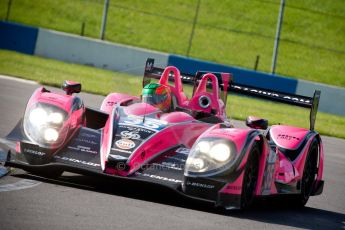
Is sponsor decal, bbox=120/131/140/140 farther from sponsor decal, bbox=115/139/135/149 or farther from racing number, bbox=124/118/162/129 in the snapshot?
racing number, bbox=124/118/162/129

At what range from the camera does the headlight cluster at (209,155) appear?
912 centimetres

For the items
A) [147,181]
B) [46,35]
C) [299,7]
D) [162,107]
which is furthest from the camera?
[299,7]

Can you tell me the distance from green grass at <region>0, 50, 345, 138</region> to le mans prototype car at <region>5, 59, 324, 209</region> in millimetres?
8775

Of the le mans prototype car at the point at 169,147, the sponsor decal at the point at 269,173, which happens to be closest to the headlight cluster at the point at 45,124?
the le mans prototype car at the point at 169,147

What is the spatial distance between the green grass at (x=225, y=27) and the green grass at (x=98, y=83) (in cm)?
558

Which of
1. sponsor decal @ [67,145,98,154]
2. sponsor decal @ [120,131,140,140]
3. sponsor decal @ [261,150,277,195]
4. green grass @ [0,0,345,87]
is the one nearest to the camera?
sponsor decal @ [120,131,140,140]

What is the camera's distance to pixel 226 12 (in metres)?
34.6

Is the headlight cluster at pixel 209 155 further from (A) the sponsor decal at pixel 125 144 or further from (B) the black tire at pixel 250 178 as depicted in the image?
(A) the sponsor decal at pixel 125 144

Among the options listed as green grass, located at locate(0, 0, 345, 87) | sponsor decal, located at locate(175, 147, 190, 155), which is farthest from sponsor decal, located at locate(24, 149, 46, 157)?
green grass, located at locate(0, 0, 345, 87)

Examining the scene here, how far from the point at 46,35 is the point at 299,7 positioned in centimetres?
1077

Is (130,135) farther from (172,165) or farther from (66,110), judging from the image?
(66,110)

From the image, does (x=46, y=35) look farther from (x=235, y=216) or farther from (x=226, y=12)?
(x=235, y=216)

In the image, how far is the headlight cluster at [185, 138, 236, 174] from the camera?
9.12 metres

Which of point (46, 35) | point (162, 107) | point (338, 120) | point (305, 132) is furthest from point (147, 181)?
point (46, 35)
